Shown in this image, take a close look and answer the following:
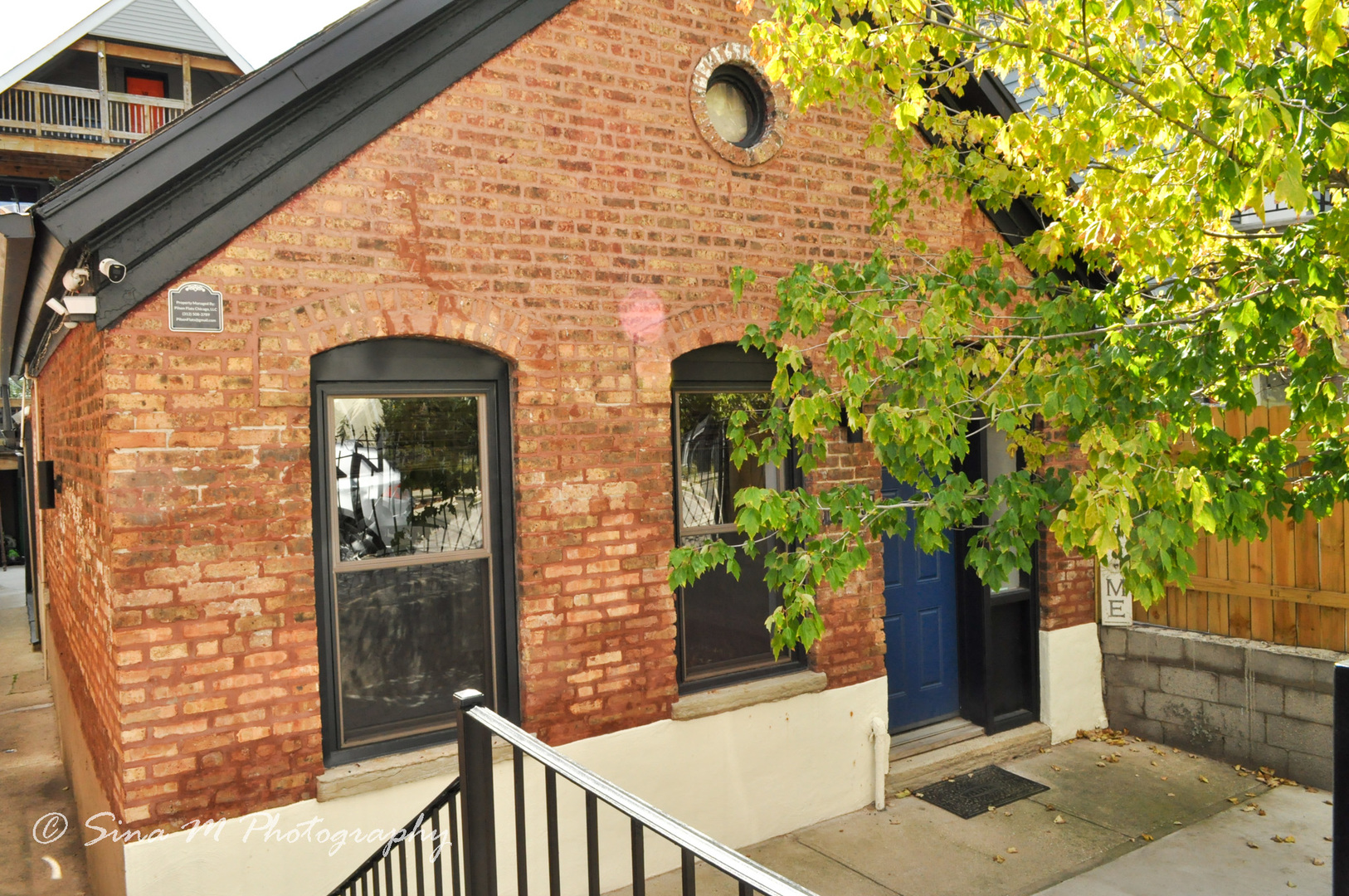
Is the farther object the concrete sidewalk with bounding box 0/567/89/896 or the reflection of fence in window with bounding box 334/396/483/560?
the concrete sidewalk with bounding box 0/567/89/896

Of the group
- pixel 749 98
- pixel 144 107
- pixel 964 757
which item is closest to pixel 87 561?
pixel 749 98

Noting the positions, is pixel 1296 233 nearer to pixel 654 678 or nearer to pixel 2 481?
pixel 654 678

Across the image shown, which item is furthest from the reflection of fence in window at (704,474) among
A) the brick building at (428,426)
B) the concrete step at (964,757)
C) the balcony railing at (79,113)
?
the balcony railing at (79,113)

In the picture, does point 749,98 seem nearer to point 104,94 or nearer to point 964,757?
point 964,757

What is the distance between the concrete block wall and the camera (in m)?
6.03

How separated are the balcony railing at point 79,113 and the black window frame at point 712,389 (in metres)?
15.5

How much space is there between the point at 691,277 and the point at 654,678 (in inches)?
92.0

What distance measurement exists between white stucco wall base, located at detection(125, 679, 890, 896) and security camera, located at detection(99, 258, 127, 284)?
7.78ft

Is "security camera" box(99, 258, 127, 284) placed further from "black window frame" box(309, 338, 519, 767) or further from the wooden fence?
the wooden fence

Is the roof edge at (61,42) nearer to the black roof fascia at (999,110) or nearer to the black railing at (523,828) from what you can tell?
the black roof fascia at (999,110)

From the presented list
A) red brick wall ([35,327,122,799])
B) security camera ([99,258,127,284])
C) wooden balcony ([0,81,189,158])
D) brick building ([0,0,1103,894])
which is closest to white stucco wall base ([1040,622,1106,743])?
brick building ([0,0,1103,894])

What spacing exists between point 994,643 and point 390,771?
15.3 feet

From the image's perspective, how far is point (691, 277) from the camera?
5391mm

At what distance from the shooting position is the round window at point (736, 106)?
572 cm
